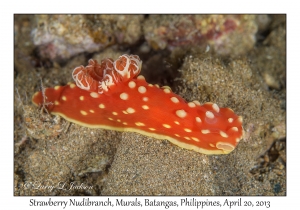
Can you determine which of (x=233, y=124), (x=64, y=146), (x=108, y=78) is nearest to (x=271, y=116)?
(x=233, y=124)

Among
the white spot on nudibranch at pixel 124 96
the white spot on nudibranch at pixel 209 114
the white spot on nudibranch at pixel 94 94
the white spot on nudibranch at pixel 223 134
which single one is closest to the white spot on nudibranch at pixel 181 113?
the white spot on nudibranch at pixel 209 114

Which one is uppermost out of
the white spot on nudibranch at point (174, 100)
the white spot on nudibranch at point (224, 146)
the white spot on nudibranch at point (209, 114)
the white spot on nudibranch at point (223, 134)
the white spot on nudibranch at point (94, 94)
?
the white spot on nudibranch at point (94, 94)

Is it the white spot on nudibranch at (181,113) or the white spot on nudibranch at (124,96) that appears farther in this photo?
the white spot on nudibranch at (124,96)

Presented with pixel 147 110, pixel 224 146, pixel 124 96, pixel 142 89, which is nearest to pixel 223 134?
pixel 224 146

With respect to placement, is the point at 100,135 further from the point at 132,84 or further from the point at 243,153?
the point at 243,153

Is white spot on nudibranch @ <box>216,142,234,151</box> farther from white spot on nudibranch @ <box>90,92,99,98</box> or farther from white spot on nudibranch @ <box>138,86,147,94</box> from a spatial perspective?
white spot on nudibranch @ <box>90,92,99,98</box>

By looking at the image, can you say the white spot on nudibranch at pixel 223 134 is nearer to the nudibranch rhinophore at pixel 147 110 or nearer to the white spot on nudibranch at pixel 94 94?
the nudibranch rhinophore at pixel 147 110

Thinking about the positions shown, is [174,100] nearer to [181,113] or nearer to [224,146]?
[181,113]
